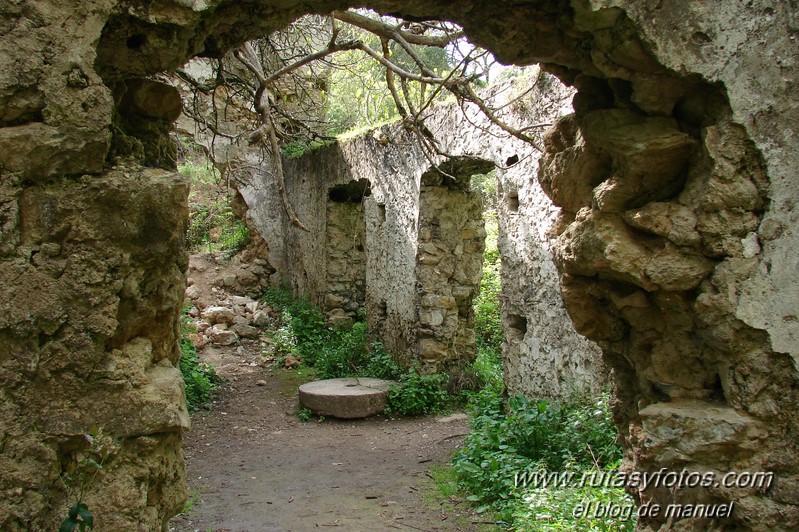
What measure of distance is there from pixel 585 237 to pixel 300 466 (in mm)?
3863

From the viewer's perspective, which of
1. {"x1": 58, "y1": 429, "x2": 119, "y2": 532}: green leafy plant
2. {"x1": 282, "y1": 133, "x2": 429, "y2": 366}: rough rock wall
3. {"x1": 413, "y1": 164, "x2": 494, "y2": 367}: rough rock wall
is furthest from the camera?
{"x1": 282, "y1": 133, "x2": 429, "y2": 366}: rough rock wall

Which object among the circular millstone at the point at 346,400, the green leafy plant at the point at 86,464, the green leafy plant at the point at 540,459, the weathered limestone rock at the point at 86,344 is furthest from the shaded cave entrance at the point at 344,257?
the green leafy plant at the point at 86,464

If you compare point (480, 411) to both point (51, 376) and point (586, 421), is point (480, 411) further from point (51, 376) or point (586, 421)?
point (51, 376)

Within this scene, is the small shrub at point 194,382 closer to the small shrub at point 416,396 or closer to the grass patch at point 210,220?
the small shrub at point 416,396

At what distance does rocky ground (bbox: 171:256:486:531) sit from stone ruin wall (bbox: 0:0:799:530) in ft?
6.81

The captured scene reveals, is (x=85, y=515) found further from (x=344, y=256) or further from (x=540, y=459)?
(x=344, y=256)

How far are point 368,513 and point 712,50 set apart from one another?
11.8ft

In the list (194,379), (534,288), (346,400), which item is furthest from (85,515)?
(194,379)

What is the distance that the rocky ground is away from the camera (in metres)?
4.39

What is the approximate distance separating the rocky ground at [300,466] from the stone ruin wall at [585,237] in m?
2.08

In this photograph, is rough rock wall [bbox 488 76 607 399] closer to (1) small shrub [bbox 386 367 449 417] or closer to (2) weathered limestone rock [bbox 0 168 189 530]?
(1) small shrub [bbox 386 367 449 417]

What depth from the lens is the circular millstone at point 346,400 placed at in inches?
272

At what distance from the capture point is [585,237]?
2.64 metres

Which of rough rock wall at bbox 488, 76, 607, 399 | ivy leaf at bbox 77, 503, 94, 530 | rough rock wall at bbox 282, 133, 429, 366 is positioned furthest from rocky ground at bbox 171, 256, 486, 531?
ivy leaf at bbox 77, 503, 94, 530
